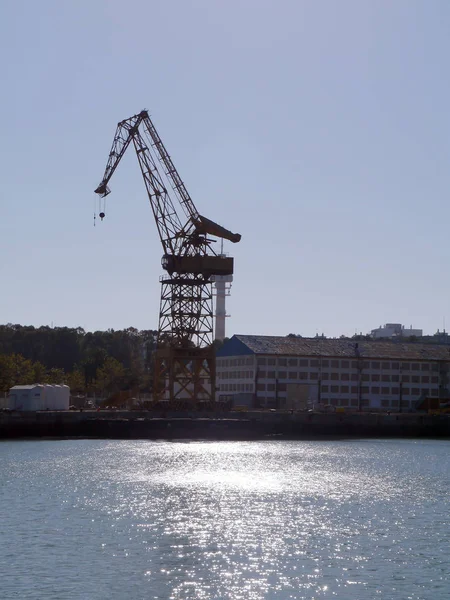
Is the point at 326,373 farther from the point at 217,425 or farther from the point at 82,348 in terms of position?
the point at 82,348

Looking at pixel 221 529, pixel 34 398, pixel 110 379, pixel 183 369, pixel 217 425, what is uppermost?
pixel 183 369

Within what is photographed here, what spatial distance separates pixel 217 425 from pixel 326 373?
97.3ft

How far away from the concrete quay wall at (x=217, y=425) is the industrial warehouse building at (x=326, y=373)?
49.8 feet

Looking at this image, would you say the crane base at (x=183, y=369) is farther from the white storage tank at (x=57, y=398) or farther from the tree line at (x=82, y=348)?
the tree line at (x=82, y=348)

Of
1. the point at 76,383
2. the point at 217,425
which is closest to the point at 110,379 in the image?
the point at 76,383

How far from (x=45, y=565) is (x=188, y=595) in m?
5.34

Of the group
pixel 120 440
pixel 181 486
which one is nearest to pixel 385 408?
pixel 120 440

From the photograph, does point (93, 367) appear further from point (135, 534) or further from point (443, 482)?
point (135, 534)

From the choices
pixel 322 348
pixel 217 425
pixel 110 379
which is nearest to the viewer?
pixel 217 425

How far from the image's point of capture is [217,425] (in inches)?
3398

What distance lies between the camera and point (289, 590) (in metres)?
25.1

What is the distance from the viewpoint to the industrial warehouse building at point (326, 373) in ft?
361

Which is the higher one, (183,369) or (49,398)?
(183,369)

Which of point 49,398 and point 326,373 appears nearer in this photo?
point 49,398
